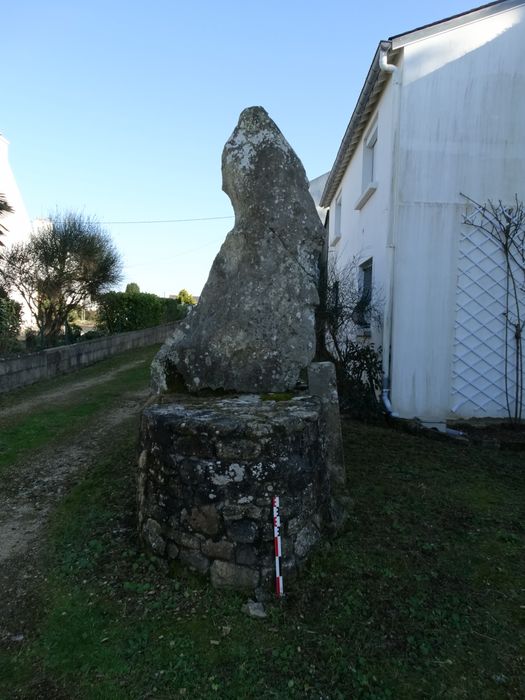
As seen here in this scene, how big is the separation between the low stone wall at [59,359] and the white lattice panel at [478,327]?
7.46 meters

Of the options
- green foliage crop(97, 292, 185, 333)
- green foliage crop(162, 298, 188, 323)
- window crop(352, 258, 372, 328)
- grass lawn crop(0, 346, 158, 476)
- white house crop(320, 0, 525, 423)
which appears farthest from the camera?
green foliage crop(162, 298, 188, 323)

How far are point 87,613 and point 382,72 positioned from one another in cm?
706

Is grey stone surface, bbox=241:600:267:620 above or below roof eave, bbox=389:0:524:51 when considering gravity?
below

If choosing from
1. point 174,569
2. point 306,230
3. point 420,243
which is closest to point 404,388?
point 420,243

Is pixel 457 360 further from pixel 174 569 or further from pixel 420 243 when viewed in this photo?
Result: pixel 174 569

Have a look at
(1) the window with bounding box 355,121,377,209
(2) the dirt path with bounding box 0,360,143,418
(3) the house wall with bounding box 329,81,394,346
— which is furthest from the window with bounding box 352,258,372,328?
(2) the dirt path with bounding box 0,360,143,418

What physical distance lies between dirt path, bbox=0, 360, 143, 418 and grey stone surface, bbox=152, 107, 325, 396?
4.57 meters

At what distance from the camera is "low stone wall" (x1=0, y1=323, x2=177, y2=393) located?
901 cm

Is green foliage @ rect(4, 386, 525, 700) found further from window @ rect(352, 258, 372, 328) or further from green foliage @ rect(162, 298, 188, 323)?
green foliage @ rect(162, 298, 188, 323)

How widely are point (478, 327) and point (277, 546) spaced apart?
494 cm

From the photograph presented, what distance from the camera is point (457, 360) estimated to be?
263 inches

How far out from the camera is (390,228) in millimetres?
6594

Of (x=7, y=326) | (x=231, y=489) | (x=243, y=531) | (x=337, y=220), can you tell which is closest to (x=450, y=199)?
(x=231, y=489)

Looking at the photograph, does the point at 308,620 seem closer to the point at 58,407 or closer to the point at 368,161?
the point at 58,407
